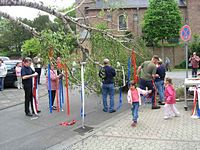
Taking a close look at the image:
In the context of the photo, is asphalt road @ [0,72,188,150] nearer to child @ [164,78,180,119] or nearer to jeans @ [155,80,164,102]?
jeans @ [155,80,164,102]

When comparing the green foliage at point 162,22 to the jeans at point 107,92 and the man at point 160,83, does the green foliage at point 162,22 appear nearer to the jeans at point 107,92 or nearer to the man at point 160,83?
the man at point 160,83

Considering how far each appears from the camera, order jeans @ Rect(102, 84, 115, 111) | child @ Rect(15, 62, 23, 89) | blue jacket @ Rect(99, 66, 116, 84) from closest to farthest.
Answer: blue jacket @ Rect(99, 66, 116, 84), jeans @ Rect(102, 84, 115, 111), child @ Rect(15, 62, 23, 89)

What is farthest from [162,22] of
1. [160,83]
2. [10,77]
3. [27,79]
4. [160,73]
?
[27,79]

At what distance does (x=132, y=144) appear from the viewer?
6.62m

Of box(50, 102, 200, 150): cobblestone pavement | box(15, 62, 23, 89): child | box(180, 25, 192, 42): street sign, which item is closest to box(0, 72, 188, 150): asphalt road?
box(50, 102, 200, 150): cobblestone pavement

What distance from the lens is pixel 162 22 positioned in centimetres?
4138

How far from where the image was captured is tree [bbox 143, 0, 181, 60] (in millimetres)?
41188

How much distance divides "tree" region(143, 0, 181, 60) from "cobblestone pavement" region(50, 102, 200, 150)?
33.2m

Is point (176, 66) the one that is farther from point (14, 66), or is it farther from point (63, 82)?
point (63, 82)

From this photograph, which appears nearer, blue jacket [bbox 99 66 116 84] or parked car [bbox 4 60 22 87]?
blue jacket [bbox 99 66 116 84]

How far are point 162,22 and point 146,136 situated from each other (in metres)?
35.9

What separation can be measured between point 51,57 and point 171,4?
35261mm

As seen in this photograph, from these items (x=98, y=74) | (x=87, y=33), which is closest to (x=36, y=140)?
(x=98, y=74)

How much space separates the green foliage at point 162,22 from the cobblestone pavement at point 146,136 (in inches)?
1307
